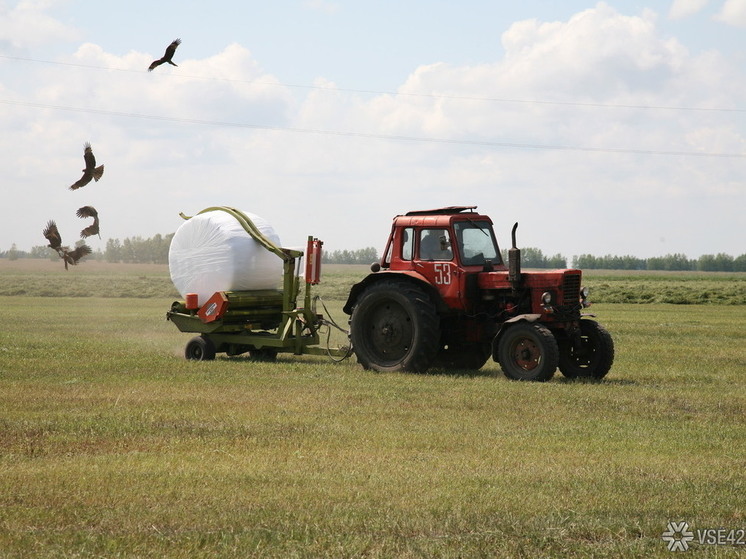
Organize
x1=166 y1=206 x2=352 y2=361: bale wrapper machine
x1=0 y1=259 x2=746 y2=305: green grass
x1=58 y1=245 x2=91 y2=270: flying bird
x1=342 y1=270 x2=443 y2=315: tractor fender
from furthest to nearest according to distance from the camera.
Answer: x1=0 y1=259 x2=746 y2=305: green grass, x1=58 y1=245 x2=91 y2=270: flying bird, x1=166 y1=206 x2=352 y2=361: bale wrapper machine, x1=342 y1=270 x2=443 y2=315: tractor fender

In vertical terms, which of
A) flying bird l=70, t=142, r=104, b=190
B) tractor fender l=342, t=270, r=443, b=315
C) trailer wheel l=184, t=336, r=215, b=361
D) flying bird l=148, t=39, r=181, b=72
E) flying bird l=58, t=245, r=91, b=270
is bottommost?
trailer wheel l=184, t=336, r=215, b=361

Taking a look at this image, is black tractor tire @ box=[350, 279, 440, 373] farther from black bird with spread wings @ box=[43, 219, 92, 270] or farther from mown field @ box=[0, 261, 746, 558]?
black bird with spread wings @ box=[43, 219, 92, 270]

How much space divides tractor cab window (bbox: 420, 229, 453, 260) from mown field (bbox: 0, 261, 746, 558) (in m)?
1.88

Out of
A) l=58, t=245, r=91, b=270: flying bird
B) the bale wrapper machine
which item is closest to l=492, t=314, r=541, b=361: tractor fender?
the bale wrapper machine

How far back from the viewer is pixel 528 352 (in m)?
14.5

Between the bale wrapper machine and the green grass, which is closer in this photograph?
the bale wrapper machine

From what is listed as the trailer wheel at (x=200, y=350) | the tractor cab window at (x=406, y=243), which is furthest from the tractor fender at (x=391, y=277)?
the trailer wheel at (x=200, y=350)

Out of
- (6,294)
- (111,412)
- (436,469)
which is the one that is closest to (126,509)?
(436,469)

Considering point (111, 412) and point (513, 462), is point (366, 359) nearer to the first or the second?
point (111, 412)

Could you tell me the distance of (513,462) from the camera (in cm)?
866

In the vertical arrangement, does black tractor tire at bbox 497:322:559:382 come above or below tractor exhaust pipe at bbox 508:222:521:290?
below

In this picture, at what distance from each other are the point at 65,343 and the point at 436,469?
13.5 meters

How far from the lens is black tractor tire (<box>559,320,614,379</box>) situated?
1484cm

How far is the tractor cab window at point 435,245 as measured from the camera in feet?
51.2
